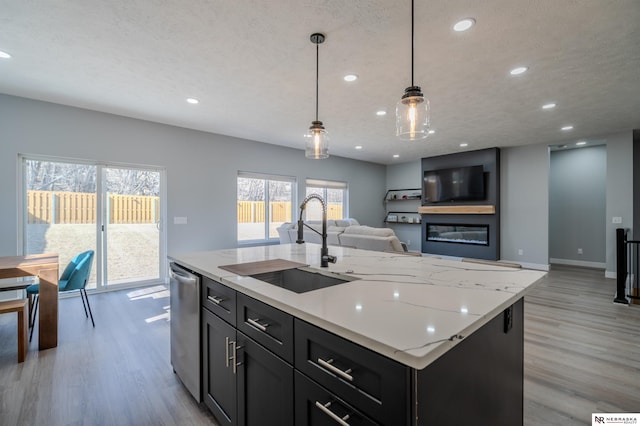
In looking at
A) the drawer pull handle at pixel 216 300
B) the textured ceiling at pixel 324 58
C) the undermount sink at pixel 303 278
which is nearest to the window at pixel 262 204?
the textured ceiling at pixel 324 58

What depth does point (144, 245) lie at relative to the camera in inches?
189

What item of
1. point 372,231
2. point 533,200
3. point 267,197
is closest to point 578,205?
point 533,200

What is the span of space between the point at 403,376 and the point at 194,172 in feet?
17.3

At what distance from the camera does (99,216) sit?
4.39m

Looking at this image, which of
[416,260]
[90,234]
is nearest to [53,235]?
[90,234]

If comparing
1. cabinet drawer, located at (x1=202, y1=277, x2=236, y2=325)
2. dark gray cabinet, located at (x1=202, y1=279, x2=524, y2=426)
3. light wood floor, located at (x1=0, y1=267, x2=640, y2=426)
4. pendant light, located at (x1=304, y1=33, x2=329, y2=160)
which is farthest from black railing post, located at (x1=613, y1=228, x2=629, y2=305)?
cabinet drawer, located at (x1=202, y1=277, x2=236, y2=325)

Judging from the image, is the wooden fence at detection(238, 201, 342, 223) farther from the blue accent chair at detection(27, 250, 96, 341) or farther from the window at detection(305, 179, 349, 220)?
the blue accent chair at detection(27, 250, 96, 341)

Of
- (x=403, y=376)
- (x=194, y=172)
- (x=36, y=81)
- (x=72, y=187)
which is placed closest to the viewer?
(x=403, y=376)

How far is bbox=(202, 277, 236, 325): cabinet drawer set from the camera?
1489mm

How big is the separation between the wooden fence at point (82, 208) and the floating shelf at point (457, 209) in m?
6.15

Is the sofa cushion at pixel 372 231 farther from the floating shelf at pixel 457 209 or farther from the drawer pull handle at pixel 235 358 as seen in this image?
the drawer pull handle at pixel 235 358

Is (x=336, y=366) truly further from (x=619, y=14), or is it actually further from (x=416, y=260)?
(x=619, y=14)

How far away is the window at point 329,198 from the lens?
24.2ft

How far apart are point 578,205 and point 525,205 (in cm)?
128
